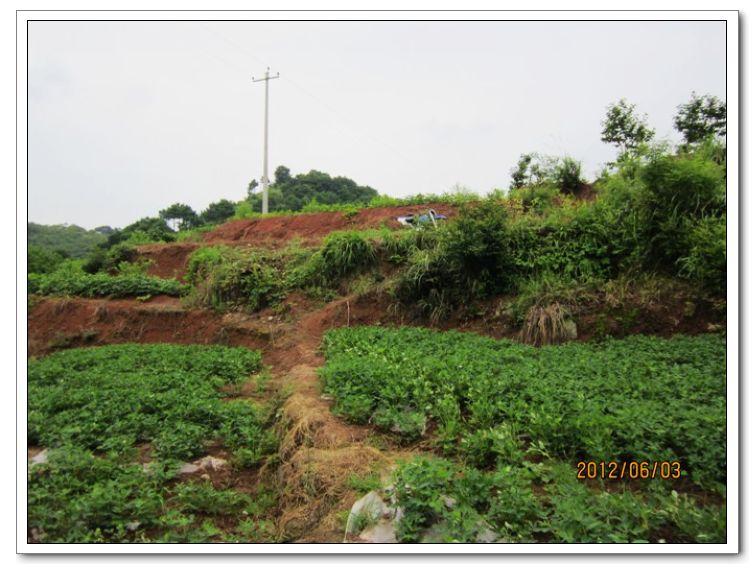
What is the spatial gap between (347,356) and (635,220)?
5.23 m

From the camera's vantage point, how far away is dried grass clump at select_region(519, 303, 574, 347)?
7.17m

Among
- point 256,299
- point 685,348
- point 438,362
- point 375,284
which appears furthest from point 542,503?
point 256,299

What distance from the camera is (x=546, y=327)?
7.29 meters

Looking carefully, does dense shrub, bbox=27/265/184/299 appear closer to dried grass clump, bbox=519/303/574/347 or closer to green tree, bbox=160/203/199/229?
dried grass clump, bbox=519/303/574/347

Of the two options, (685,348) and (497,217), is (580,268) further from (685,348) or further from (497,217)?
(685,348)

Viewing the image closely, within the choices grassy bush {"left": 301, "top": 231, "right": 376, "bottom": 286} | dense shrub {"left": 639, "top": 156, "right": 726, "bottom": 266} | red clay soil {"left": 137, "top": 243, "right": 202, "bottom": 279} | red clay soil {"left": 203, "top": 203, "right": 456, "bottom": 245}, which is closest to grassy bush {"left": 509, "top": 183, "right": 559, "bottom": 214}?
red clay soil {"left": 203, "top": 203, "right": 456, "bottom": 245}

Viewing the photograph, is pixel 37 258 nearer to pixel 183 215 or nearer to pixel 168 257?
pixel 168 257

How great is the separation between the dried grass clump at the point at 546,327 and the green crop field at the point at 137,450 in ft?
14.1

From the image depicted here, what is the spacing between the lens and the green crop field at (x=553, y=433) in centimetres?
264

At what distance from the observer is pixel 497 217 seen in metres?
8.78

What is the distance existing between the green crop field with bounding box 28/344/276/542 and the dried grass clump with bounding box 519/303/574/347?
429 centimetres

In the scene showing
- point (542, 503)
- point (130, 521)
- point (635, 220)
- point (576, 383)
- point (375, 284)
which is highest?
point (635, 220)

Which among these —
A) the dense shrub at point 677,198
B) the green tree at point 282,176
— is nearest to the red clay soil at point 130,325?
the dense shrub at point 677,198

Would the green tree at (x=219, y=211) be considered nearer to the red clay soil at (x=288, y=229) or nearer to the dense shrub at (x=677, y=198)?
the red clay soil at (x=288, y=229)
